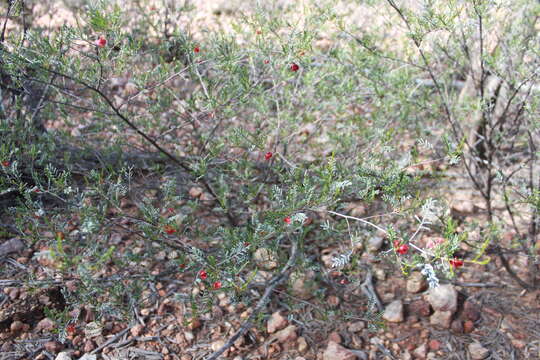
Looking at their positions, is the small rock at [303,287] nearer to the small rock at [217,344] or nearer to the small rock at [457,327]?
the small rock at [217,344]

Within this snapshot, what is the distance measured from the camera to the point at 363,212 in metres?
3.03

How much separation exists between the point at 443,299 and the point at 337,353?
0.68m

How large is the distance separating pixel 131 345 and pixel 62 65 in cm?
139

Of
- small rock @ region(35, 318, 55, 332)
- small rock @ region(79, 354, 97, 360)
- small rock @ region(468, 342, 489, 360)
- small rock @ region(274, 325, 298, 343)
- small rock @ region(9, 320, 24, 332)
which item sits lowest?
small rock @ region(468, 342, 489, 360)

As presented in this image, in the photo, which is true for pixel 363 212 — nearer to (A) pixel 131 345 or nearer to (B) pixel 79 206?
(A) pixel 131 345

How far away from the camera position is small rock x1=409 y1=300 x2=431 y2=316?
2.50m

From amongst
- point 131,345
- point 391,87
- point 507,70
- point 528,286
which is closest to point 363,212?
point 391,87

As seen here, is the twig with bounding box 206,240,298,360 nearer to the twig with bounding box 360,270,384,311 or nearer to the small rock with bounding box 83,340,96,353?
the twig with bounding box 360,270,384,311

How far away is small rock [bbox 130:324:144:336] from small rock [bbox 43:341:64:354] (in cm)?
34

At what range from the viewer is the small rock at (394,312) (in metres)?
2.47

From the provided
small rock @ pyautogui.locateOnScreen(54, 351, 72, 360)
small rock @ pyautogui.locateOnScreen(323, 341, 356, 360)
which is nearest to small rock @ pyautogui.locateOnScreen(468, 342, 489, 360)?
small rock @ pyautogui.locateOnScreen(323, 341, 356, 360)

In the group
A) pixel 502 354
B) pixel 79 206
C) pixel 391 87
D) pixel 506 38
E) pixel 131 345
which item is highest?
pixel 506 38

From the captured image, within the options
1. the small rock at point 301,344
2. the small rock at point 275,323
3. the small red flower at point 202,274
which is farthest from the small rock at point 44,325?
the small rock at point 301,344

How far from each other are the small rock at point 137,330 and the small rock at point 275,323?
0.66m
